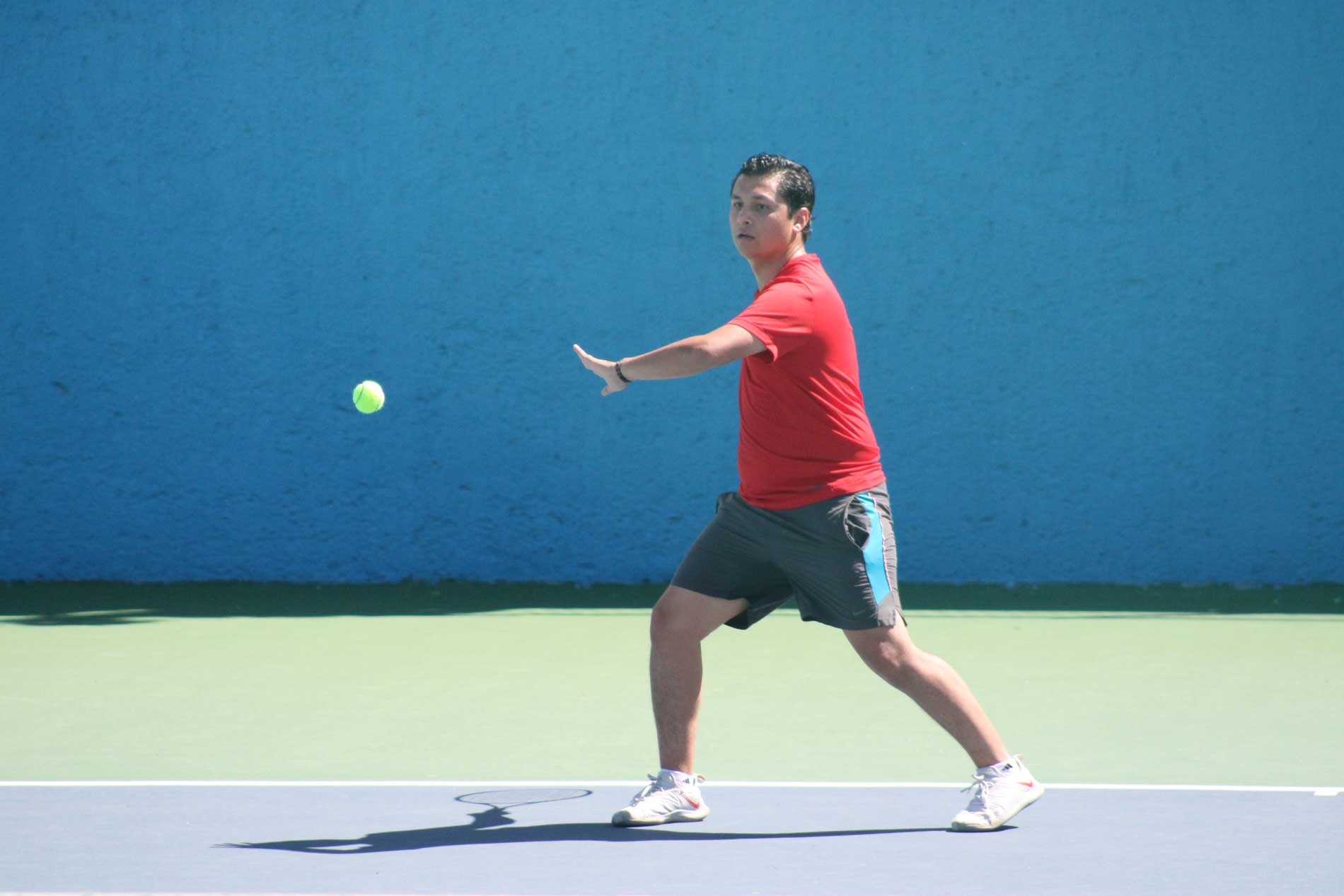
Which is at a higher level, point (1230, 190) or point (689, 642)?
point (1230, 190)

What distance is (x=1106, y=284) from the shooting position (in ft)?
33.2

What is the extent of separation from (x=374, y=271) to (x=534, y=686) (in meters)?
4.11

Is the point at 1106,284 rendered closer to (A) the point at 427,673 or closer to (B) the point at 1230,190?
(B) the point at 1230,190

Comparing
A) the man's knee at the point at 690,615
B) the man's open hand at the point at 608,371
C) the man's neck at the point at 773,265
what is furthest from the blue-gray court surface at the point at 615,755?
the man's neck at the point at 773,265

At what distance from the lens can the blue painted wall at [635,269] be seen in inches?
399

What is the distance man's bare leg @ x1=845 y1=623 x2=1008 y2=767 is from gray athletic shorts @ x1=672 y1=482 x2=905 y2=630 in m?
0.04

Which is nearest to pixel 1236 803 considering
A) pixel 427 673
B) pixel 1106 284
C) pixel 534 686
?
pixel 534 686

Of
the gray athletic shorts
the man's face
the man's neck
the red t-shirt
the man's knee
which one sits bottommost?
the man's knee

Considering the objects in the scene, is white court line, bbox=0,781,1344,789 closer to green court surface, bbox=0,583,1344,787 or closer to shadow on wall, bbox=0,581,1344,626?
green court surface, bbox=0,583,1344,787

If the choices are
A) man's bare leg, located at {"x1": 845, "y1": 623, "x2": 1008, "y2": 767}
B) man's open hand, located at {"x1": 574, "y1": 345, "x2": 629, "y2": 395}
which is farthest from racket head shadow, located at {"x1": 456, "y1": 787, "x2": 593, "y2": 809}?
man's open hand, located at {"x1": 574, "y1": 345, "x2": 629, "y2": 395}

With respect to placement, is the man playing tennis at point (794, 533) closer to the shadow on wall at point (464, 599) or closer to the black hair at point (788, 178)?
the black hair at point (788, 178)

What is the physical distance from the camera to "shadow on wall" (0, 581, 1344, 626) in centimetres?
924

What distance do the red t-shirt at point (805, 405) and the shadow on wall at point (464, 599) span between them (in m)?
4.94

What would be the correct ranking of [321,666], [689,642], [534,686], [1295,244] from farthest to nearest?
[1295,244], [321,666], [534,686], [689,642]
